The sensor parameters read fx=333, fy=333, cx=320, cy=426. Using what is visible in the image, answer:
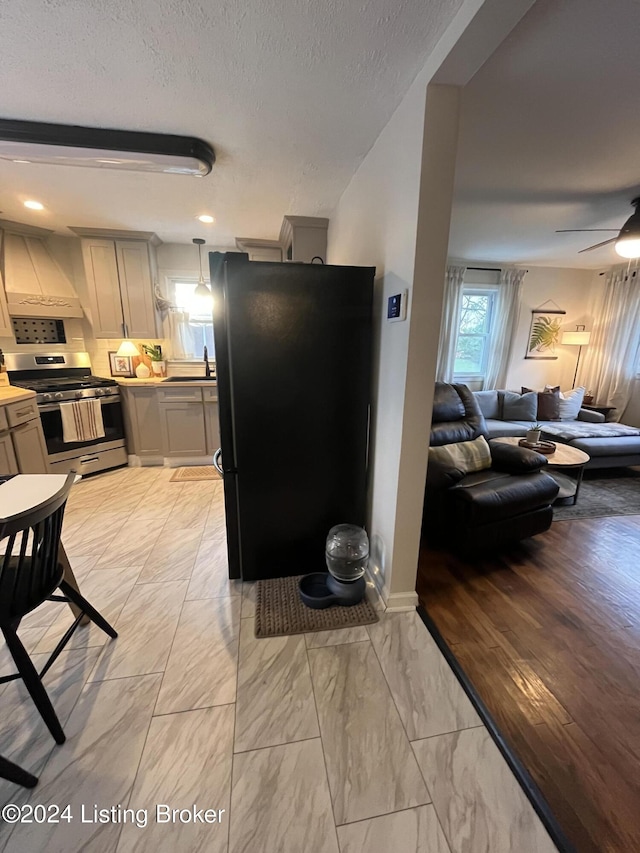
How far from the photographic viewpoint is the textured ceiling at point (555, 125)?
3.88 feet

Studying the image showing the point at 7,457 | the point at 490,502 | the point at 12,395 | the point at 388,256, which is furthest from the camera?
the point at 12,395

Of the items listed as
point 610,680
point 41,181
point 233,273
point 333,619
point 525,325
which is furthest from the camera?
point 525,325

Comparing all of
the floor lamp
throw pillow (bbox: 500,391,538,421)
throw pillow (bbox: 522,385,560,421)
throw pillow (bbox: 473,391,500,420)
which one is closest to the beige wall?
throw pillow (bbox: 473,391,500,420)

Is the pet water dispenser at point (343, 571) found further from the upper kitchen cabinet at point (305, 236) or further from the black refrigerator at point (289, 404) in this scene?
the upper kitchen cabinet at point (305, 236)

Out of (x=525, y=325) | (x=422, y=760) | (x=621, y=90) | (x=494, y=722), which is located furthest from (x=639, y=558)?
(x=525, y=325)

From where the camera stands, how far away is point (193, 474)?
3561mm

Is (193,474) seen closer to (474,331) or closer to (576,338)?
(474,331)

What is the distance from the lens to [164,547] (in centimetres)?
229

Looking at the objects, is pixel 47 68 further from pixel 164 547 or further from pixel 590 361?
pixel 590 361

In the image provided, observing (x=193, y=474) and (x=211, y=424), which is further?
(x=211, y=424)

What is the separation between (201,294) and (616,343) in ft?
18.8

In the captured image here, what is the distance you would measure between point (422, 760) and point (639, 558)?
2159mm

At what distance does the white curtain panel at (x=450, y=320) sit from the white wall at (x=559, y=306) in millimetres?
1122

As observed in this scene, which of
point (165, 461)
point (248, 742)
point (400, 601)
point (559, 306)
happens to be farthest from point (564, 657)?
point (559, 306)
